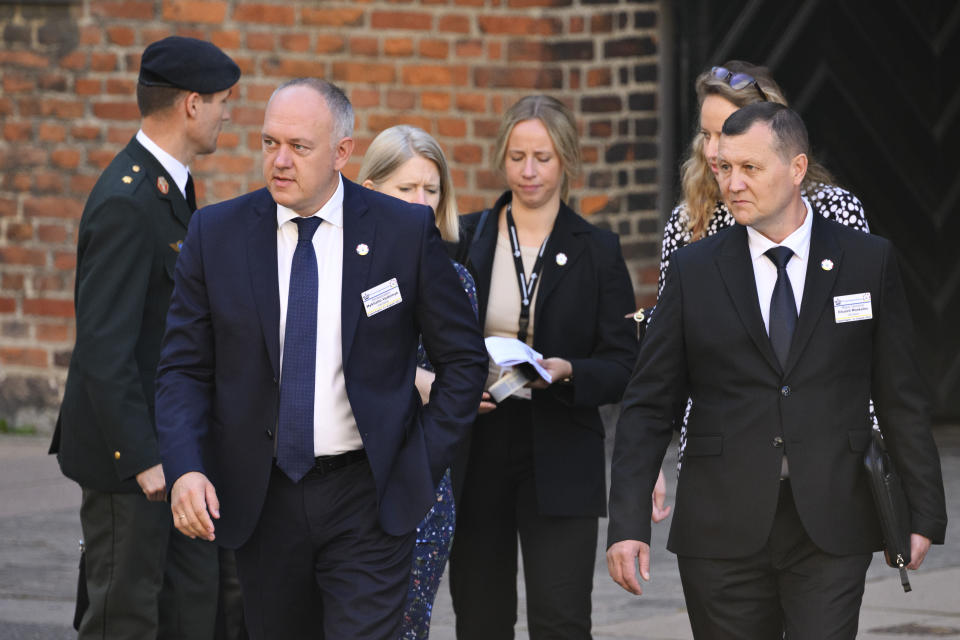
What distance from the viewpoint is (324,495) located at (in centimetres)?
414

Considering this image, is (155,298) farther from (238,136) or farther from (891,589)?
(238,136)

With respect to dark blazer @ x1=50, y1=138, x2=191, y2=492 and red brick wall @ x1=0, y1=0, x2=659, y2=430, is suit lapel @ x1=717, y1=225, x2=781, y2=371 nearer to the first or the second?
dark blazer @ x1=50, y1=138, x2=191, y2=492

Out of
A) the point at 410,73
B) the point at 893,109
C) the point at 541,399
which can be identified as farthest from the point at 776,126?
the point at 893,109

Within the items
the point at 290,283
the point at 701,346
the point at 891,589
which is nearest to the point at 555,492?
the point at 701,346

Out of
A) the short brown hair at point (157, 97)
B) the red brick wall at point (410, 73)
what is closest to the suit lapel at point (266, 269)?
the short brown hair at point (157, 97)

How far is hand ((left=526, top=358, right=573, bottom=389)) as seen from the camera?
5.30 meters

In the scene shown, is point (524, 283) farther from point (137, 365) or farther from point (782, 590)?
point (782, 590)

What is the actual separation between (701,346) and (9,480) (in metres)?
6.27

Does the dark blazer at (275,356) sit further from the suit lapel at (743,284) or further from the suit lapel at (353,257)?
the suit lapel at (743,284)

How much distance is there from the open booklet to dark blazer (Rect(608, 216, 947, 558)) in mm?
829

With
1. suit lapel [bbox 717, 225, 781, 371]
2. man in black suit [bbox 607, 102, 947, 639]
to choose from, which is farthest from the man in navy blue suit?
suit lapel [bbox 717, 225, 781, 371]

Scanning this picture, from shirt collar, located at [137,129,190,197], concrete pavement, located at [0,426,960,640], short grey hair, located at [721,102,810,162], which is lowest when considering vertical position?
concrete pavement, located at [0,426,960,640]

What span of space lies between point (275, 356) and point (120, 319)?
996 mm

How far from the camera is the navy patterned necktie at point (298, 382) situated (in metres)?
4.12
